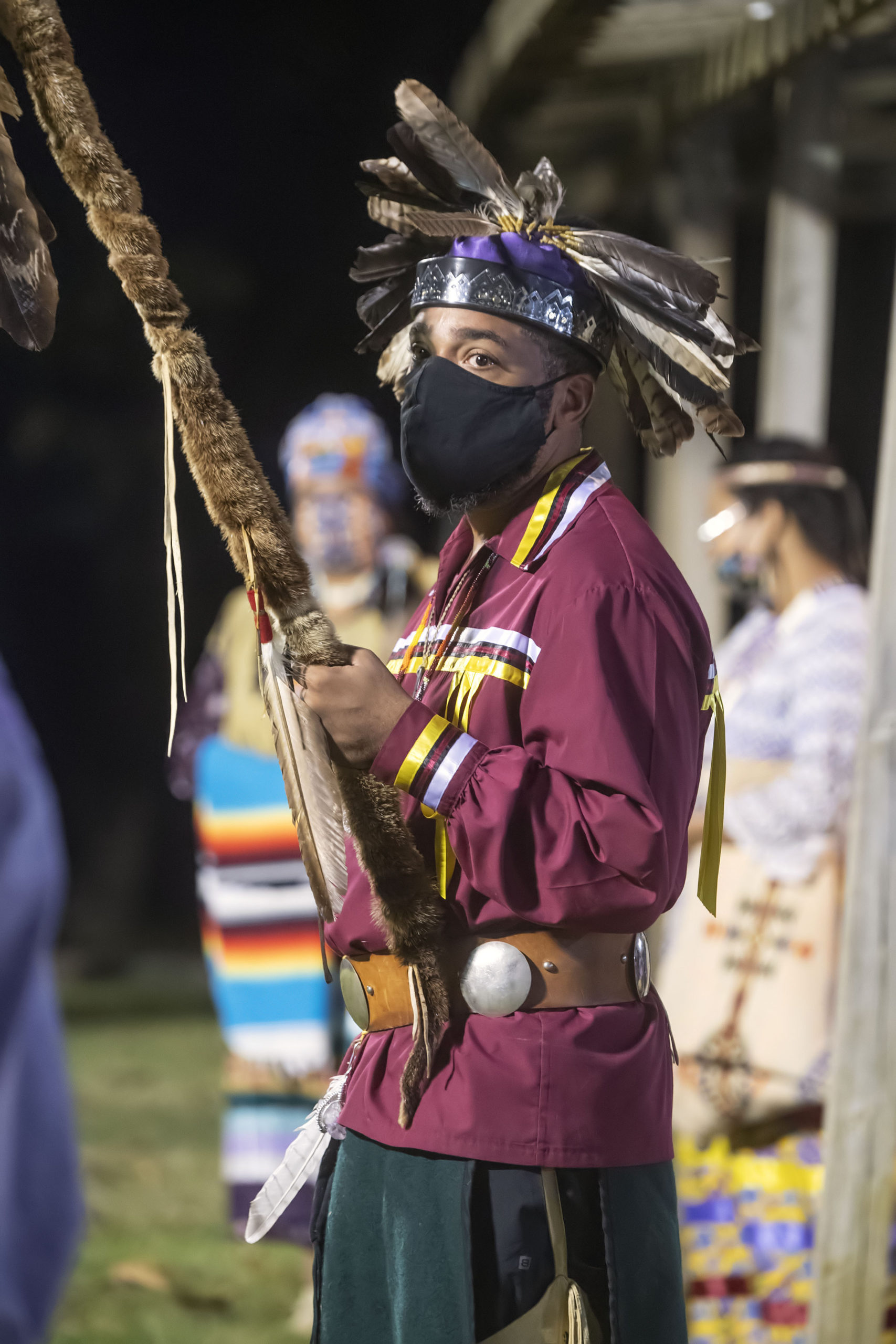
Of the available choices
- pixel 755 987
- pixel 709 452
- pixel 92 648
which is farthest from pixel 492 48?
pixel 92 648

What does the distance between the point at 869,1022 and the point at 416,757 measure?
1.61 m

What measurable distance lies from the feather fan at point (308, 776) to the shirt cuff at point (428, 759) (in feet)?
0.38

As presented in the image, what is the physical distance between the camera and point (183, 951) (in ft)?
31.8

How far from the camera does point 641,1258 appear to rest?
173cm

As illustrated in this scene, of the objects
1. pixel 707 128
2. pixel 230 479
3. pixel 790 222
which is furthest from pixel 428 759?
pixel 707 128

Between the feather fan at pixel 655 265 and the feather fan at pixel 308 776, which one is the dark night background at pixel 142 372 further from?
the feather fan at pixel 308 776

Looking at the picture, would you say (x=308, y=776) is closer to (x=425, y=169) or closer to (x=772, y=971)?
(x=425, y=169)

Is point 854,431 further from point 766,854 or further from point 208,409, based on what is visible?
point 208,409

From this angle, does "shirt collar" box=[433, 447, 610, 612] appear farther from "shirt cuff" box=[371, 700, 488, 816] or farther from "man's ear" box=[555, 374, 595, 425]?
"shirt cuff" box=[371, 700, 488, 816]

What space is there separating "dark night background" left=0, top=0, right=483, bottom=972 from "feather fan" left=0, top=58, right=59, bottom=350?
4.61 meters

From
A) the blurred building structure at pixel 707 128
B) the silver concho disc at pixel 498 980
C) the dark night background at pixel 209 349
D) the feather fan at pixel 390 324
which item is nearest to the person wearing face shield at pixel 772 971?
the blurred building structure at pixel 707 128

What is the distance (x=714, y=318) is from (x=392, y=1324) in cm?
123

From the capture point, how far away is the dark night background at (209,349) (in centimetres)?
720

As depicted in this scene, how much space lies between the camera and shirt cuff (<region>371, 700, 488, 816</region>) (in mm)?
1619
